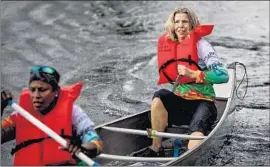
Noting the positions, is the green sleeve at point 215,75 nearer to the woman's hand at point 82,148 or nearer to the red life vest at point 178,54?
the red life vest at point 178,54

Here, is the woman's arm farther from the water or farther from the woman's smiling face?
the water

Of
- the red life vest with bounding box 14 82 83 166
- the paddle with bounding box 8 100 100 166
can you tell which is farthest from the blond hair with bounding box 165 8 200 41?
the paddle with bounding box 8 100 100 166

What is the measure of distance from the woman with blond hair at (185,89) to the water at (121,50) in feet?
3.44

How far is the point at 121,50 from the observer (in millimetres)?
14984

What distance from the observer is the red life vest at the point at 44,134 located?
5637 mm

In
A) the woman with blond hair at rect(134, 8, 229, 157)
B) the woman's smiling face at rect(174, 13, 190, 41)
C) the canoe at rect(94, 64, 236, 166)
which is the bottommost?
the canoe at rect(94, 64, 236, 166)

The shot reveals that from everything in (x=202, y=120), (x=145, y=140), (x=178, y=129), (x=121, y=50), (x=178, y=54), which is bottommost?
(x=145, y=140)

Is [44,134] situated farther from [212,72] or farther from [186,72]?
[212,72]

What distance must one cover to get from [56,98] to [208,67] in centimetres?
212

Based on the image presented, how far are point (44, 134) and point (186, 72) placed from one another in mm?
1984

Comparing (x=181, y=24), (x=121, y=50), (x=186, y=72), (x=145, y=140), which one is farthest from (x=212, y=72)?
(x=121, y=50)

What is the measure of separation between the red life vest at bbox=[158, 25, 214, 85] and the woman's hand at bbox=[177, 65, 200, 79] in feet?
1.14

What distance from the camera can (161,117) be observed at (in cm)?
727

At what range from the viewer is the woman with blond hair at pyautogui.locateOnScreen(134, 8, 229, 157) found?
7.16m
